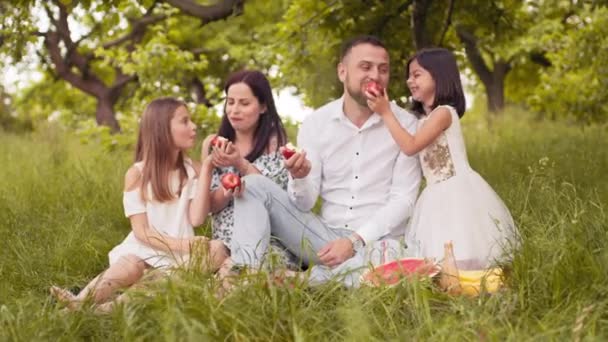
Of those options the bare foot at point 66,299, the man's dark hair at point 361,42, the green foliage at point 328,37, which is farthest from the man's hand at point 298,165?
the green foliage at point 328,37

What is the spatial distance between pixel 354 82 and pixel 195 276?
1.56 m

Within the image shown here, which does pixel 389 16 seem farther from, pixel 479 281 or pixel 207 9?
pixel 479 281

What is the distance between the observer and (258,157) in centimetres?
470

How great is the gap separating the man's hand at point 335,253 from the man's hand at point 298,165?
16.1 inches

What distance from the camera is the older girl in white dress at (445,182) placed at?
13.3ft

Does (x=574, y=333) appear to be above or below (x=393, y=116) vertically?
below

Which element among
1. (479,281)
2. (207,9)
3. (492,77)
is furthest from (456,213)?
(492,77)

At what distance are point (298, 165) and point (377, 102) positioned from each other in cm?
54

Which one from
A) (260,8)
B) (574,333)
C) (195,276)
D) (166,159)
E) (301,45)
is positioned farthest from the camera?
(260,8)

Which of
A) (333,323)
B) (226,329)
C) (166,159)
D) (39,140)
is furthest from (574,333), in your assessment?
(39,140)

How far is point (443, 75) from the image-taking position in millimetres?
4367

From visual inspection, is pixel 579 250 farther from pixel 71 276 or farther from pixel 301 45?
pixel 301 45

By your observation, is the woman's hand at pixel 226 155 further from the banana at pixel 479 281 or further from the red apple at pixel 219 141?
the banana at pixel 479 281

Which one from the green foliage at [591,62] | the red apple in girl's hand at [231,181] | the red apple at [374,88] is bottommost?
the green foliage at [591,62]
